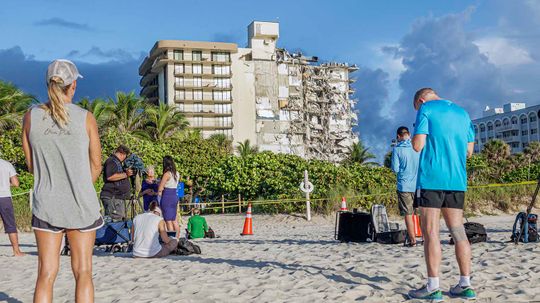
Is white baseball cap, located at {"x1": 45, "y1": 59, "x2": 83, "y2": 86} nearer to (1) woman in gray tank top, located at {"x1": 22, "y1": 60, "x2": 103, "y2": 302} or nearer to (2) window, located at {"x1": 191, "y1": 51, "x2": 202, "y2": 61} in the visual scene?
(1) woman in gray tank top, located at {"x1": 22, "y1": 60, "x2": 103, "y2": 302}

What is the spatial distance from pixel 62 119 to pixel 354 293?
9.94 ft

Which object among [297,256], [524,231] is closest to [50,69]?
[297,256]

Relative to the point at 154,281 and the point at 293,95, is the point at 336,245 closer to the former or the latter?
the point at 154,281

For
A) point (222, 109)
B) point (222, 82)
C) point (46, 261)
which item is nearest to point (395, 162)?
point (46, 261)

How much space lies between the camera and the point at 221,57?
81188 millimetres

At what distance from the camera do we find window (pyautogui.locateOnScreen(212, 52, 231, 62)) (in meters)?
80.7

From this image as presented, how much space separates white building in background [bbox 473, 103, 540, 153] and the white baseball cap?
110117mm

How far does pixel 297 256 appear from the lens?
8406 mm

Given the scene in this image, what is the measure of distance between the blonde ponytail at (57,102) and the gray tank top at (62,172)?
0.03 meters

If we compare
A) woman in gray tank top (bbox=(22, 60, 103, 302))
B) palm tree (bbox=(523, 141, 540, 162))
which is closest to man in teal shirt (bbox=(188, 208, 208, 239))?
woman in gray tank top (bbox=(22, 60, 103, 302))

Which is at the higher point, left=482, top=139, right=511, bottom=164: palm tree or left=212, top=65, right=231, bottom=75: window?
left=212, top=65, right=231, bottom=75: window

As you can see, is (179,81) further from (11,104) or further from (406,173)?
(406,173)

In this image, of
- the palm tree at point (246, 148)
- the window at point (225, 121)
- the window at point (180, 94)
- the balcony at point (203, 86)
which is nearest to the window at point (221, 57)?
the balcony at point (203, 86)

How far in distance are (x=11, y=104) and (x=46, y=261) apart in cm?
3315
